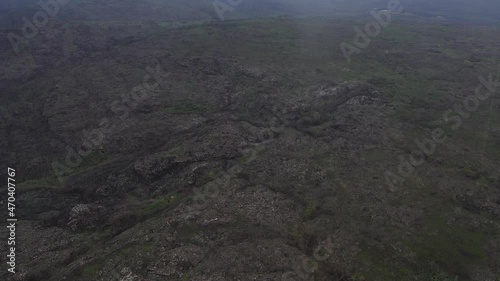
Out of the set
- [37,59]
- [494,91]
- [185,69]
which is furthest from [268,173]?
[37,59]

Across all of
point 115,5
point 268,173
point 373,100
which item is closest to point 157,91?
point 268,173

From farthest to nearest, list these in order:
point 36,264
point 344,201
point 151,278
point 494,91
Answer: point 494,91
point 344,201
point 36,264
point 151,278

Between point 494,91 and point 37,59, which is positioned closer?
point 494,91

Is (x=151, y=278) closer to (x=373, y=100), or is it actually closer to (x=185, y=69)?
(x=373, y=100)

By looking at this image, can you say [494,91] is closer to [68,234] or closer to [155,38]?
[68,234]

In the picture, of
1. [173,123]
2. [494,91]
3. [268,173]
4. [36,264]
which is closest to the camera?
[36,264]

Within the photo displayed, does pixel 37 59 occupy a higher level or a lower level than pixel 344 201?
higher
